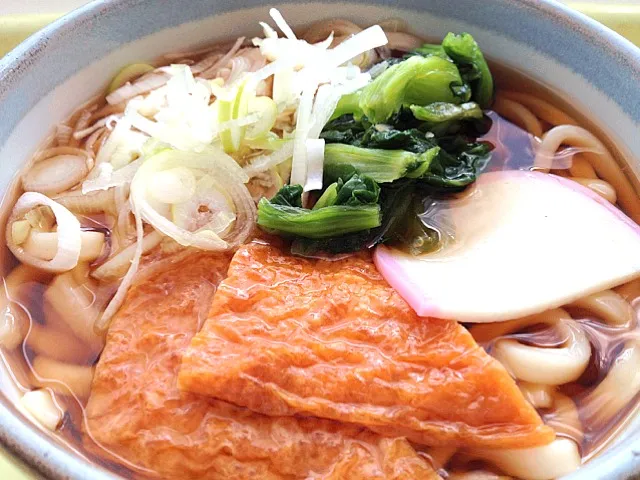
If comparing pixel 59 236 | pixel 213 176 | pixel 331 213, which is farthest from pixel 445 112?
pixel 59 236

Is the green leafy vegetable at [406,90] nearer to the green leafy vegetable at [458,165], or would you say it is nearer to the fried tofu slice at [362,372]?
the green leafy vegetable at [458,165]

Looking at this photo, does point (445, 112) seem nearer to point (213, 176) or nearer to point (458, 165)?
point (458, 165)

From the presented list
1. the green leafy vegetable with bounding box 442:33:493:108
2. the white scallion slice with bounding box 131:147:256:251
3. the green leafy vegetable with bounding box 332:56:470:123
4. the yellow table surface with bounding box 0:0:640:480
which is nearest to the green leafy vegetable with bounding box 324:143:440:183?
the green leafy vegetable with bounding box 332:56:470:123

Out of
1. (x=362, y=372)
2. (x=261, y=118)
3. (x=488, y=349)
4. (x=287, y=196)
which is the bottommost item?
(x=488, y=349)

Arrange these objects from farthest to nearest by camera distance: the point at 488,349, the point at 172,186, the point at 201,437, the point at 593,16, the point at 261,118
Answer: the point at 593,16 < the point at 261,118 < the point at 172,186 < the point at 488,349 < the point at 201,437

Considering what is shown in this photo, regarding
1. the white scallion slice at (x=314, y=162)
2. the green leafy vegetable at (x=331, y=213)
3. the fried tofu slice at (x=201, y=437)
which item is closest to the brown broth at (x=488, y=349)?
the fried tofu slice at (x=201, y=437)

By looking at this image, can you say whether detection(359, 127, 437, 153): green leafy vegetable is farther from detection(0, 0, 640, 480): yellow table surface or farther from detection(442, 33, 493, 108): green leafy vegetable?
detection(0, 0, 640, 480): yellow table surface
